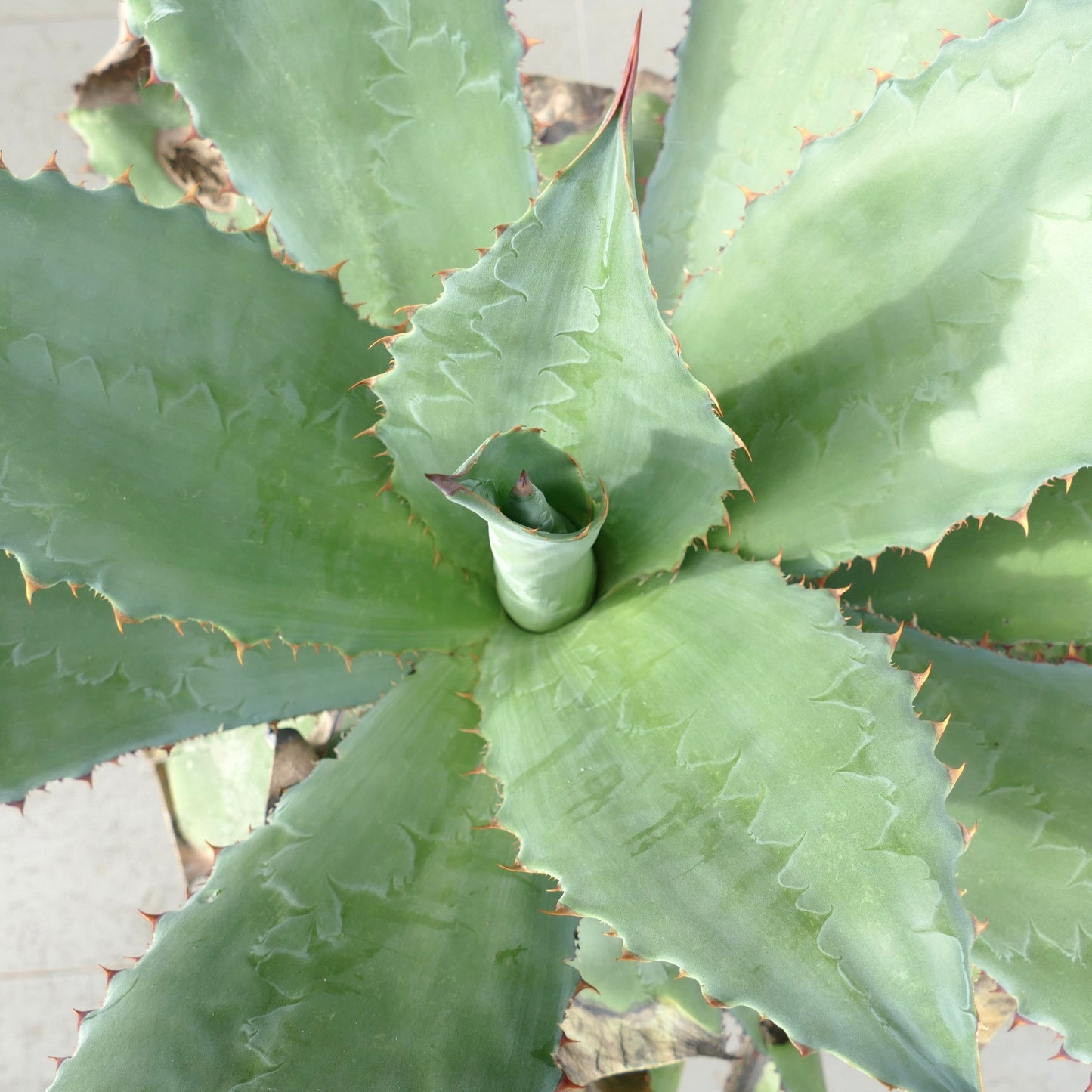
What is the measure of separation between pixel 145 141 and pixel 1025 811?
1.03 m

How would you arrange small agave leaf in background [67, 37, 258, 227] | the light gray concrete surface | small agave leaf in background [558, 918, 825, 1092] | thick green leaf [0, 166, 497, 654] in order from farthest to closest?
1. the light gray concrete surface
2. small agave leaf in background [67, 37, 258, 227]
3. small agave leaf in background [558, 918, 825, 1092]
4. thick green leaf [0, 166, 497, 654]

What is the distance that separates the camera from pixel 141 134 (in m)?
0.97

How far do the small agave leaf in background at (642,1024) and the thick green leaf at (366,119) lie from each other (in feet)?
1.99

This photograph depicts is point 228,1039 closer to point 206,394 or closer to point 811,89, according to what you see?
point 206,394

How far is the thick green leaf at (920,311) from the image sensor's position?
518 millimetres

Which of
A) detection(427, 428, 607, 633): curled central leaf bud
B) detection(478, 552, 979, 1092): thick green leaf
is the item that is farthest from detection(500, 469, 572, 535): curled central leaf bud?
detection(478, 552, 979, 1092): thick green leaf

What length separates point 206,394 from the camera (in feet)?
1.86

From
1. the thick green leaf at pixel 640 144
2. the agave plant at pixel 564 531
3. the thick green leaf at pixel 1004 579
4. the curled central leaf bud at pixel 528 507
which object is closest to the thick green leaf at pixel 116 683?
the agave plant at pixel 564 531

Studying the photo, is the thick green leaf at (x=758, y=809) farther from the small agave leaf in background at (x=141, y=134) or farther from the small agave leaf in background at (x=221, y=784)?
the small agave leaf in background at (x=141, y=134)

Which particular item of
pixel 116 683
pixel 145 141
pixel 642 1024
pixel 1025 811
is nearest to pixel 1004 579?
pixel 1025 811

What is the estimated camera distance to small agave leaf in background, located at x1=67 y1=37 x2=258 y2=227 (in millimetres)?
938

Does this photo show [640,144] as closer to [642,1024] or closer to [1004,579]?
[1004,579]

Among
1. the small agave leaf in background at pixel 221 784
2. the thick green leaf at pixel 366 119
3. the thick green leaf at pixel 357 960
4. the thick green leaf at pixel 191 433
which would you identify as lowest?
the thick green leaf at pixel 357 960

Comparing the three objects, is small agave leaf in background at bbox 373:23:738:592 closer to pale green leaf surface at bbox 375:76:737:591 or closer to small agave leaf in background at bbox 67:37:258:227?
pale green leaf surface at bbox 375:76:737:591
